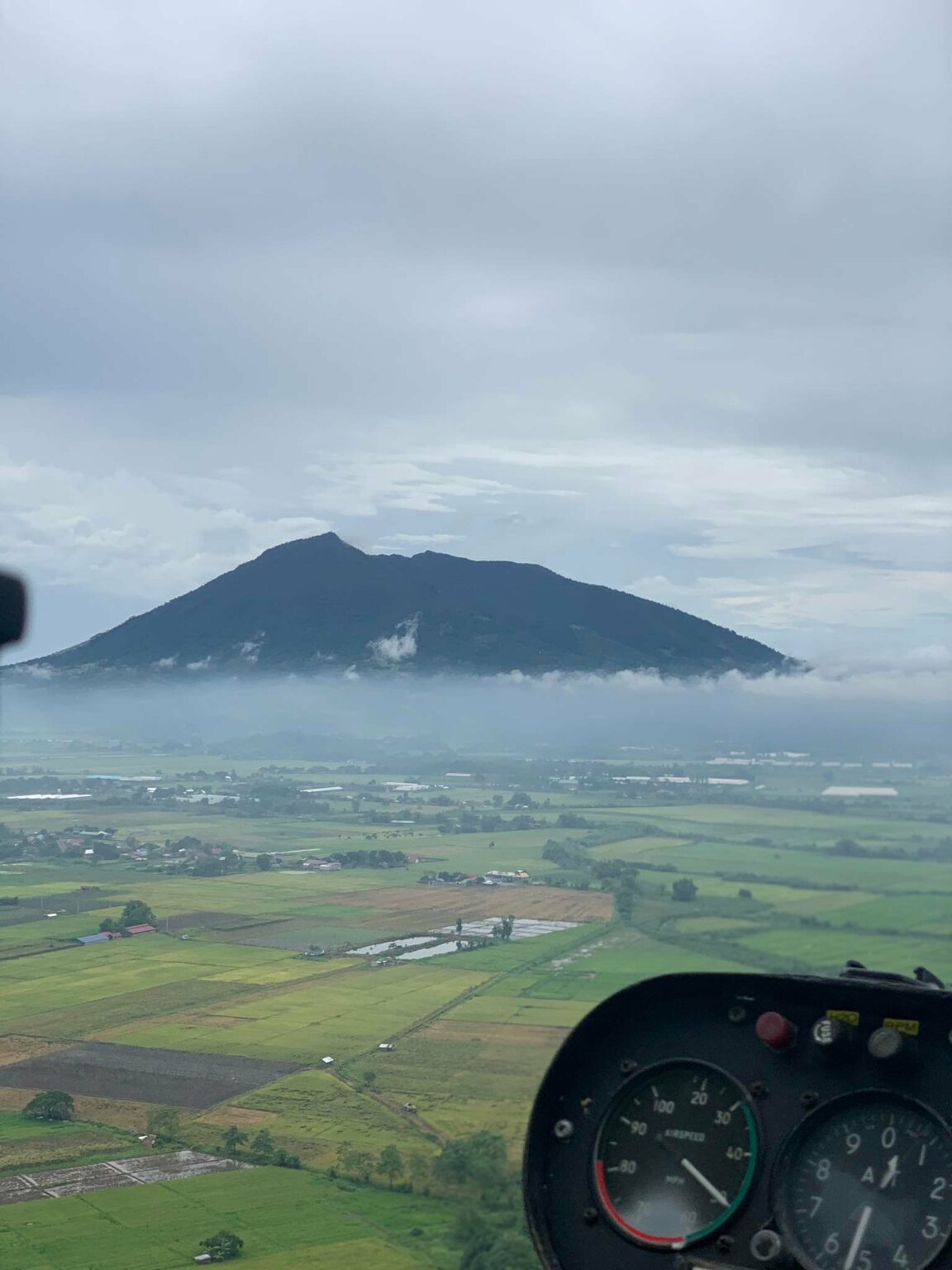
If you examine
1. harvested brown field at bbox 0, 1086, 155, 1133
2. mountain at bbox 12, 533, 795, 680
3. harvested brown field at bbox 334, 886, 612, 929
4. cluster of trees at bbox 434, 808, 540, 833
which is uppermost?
mountain at bbox 12, 533, 795, 680

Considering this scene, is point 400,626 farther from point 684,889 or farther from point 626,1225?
point 626,1225

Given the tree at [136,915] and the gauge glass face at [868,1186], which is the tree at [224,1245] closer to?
the gauge glass face at [868,1186]

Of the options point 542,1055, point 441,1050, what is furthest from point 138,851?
point 542,1055

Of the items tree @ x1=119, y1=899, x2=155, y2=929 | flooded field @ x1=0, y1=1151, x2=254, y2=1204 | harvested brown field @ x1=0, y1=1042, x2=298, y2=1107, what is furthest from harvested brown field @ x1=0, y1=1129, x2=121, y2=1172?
tree @ x1=119, y1=899, x2=155, y2=929

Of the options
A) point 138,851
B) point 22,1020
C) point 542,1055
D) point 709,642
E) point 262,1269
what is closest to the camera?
point 262,1269

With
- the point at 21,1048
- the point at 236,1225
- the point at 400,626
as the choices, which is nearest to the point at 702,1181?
the point at 236,1225

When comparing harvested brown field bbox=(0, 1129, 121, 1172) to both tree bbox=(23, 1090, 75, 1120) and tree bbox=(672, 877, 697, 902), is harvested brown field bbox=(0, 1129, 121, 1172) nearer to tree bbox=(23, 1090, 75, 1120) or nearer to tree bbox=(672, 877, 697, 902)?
tree bbox=(23, 1090, 75, 1120)

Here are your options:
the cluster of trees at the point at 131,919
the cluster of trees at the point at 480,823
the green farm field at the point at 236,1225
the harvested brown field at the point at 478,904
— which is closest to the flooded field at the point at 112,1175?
the green farm field at the point at 236,1225

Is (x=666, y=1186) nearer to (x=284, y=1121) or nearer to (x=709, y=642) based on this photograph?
(x=284, y=1121)
